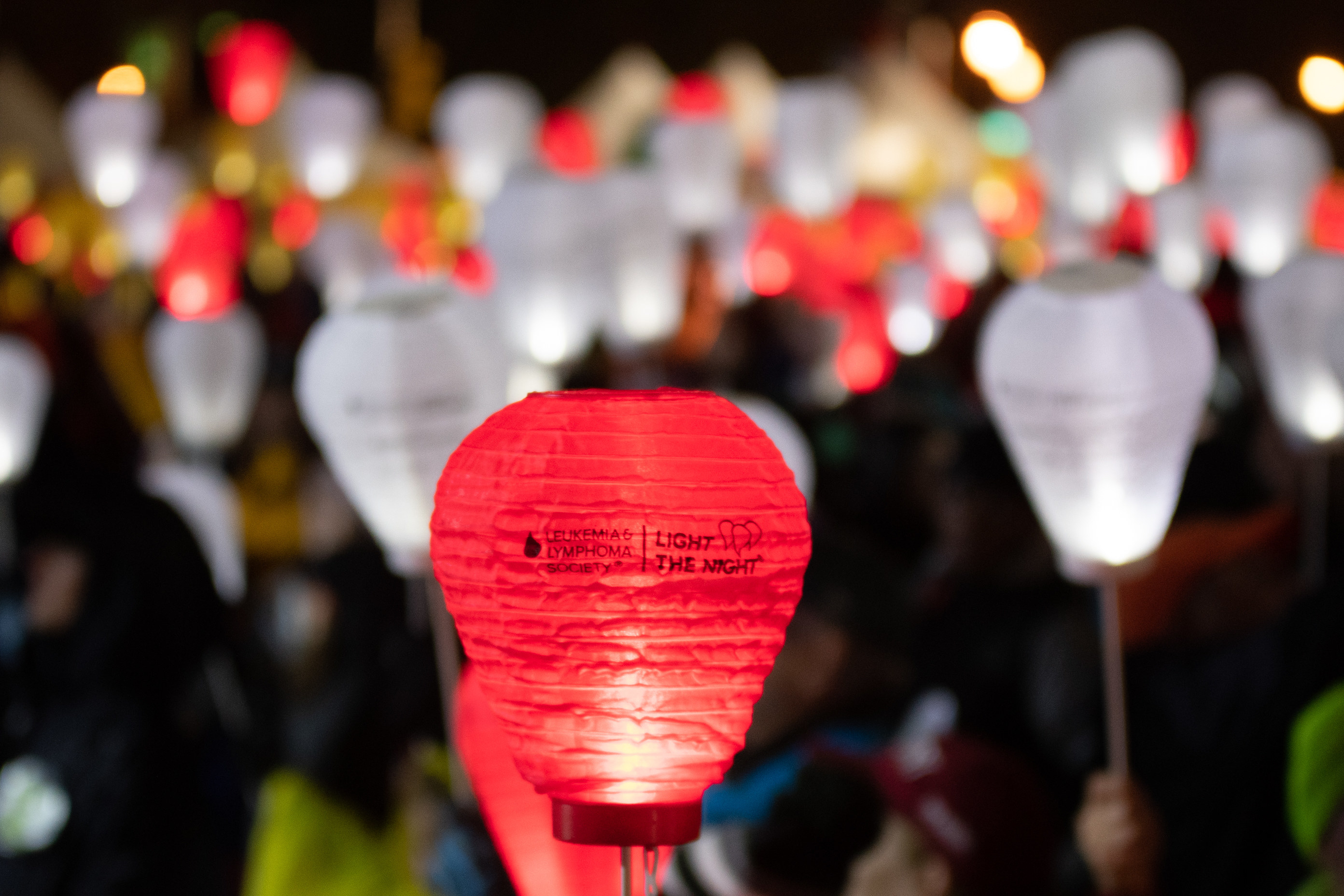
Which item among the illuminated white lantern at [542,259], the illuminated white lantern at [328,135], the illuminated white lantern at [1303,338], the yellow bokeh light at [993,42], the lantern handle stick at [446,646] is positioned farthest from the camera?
the yellow bokeh light at [993,42]

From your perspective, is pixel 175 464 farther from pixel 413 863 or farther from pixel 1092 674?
pixel 1092 674

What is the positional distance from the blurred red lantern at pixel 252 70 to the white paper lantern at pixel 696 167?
11.5 feet

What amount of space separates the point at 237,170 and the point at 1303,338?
Result: 29.7 ft

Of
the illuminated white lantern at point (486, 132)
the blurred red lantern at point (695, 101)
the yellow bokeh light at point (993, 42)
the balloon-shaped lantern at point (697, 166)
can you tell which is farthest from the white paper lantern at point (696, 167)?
the yellow bokeh light at point (993, 42)

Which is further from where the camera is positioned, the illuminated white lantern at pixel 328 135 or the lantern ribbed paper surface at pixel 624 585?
the illuminated white lantern at pixel 328 135

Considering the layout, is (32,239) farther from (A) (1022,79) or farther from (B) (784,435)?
(B) (784,435)

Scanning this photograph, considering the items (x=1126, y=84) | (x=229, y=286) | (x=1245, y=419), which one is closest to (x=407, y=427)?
(x=1245, y=419)

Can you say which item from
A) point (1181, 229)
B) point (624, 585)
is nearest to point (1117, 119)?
point (1181, 229)

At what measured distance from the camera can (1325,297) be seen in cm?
278

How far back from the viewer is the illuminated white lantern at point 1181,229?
6.33m

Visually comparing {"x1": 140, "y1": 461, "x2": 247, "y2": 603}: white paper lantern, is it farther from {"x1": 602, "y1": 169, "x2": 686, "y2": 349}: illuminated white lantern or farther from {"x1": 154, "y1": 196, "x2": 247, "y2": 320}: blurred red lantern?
{"x1": 154, "y1": 196, "x2": 247, "y2": 320}: blurred red lantern

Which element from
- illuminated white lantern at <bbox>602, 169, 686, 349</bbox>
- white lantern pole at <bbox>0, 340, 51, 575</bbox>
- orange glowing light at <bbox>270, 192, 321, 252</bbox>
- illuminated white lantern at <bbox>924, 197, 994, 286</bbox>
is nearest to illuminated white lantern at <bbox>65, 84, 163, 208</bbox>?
orange glowing light at <bbox>270, 192, 321, 252</bbox>

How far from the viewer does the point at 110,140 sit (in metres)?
7.52

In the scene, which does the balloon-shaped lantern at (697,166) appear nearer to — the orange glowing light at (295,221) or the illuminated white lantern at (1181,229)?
the illuminated white lantern at (1181,229)
